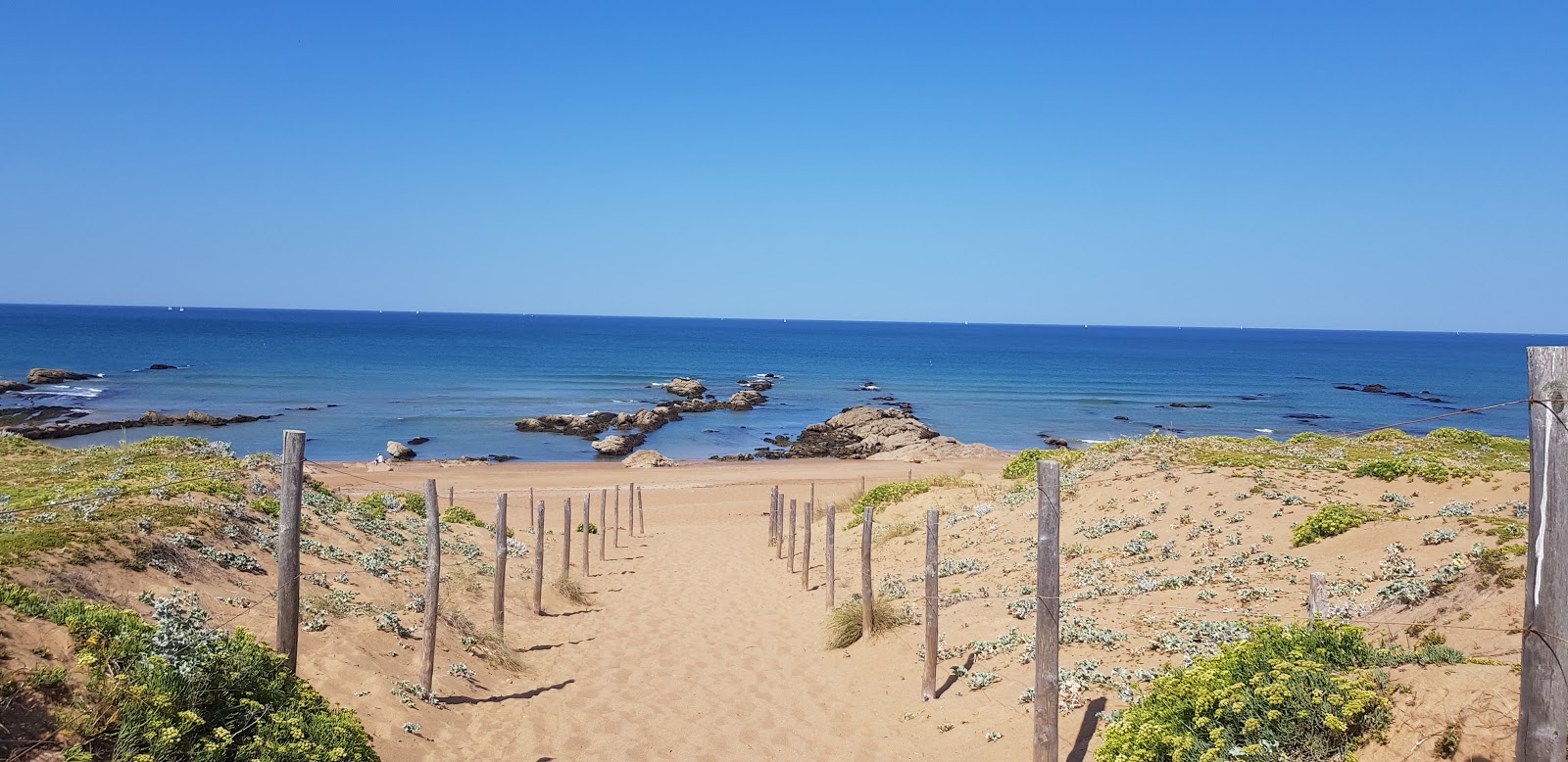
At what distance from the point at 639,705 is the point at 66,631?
6.70 meters

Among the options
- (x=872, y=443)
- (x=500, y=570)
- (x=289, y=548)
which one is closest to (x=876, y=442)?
(x=872, y=443)

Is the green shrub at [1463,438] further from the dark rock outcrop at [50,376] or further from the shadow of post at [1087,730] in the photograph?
the dark rock outcrop at [50,376]

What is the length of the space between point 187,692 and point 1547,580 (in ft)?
28.2

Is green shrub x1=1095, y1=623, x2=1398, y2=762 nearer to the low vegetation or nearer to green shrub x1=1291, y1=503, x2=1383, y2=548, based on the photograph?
the low vegetation

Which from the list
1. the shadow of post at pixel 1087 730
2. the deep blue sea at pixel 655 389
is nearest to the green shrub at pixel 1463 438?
the deep blue sea at pixel 655 389

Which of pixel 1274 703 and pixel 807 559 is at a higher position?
pixel 1274 703

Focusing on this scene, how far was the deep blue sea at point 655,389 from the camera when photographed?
5269cm

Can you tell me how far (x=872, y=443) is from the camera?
49531mm

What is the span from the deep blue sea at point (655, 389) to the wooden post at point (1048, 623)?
40.0 metres

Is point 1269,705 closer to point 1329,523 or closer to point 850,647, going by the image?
point 850,647

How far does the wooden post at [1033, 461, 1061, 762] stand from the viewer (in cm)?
732

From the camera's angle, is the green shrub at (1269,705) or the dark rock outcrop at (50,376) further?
the dark rock outcrop at (50,376)

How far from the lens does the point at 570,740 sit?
32.6ft

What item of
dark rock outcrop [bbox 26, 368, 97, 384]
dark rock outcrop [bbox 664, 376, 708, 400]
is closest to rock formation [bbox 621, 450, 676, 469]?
dark rock outcrop [bbox 664, 376, 708, 400]
